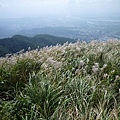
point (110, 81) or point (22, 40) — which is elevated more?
point (110, 81)

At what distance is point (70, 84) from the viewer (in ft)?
17.0

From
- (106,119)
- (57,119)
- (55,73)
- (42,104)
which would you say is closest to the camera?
(106,119)

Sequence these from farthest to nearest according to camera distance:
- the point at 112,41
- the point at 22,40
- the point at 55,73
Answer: the point at 22,40
the point at 112,41
the point at 55,73

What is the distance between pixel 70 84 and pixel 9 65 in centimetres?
190

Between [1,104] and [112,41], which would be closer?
[1,104]

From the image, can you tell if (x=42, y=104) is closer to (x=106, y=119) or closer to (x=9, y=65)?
(x=106, y=119)

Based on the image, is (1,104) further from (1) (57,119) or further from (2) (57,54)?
(2) (57,54)

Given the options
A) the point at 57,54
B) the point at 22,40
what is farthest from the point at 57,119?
the point at 22,40

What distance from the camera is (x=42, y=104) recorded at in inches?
187

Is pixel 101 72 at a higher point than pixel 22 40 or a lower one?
higher

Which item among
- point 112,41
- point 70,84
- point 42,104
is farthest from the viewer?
point 112,41

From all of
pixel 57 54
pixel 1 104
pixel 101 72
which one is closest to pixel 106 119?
pixel 1 104

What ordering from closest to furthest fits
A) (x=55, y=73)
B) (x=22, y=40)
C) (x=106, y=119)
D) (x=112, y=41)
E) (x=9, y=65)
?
(x=106, y=119) → (x=55, y=73) → (x=9, y=65) → (x=112, y=41) → (x=22, y=40)

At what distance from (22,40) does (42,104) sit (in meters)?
87.7
